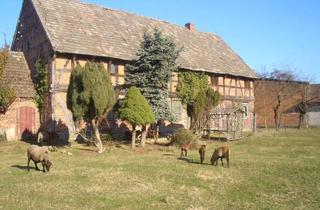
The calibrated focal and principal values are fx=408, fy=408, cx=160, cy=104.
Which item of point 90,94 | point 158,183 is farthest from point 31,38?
point 158,183

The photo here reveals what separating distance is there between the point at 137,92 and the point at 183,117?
9.91m

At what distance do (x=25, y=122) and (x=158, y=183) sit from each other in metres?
14.8

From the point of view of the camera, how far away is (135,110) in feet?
70.4

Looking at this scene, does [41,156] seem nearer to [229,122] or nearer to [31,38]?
[31,38]

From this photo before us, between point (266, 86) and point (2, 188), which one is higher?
point (266, 86)

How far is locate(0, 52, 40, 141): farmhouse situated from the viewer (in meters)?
24.4

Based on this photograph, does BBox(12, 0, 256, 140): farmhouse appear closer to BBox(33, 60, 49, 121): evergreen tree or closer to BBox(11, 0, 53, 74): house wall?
BBox(11, 0, 53, 74): house wall

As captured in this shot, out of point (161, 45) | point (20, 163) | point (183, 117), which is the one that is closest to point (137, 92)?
point (161, 45)

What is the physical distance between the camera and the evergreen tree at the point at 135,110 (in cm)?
2138

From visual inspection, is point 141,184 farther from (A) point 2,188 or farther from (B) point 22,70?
(B) point 22,70

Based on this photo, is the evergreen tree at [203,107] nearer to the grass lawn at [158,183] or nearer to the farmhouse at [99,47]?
the farmhouse at [99,47]

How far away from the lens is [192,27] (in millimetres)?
39500

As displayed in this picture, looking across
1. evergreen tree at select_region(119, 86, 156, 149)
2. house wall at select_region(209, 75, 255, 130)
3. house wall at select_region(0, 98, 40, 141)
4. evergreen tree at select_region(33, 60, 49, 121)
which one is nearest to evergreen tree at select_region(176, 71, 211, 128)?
house wall at select_region(209, 75, 255, 130)

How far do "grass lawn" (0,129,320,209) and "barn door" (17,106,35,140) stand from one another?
18.0 feet
